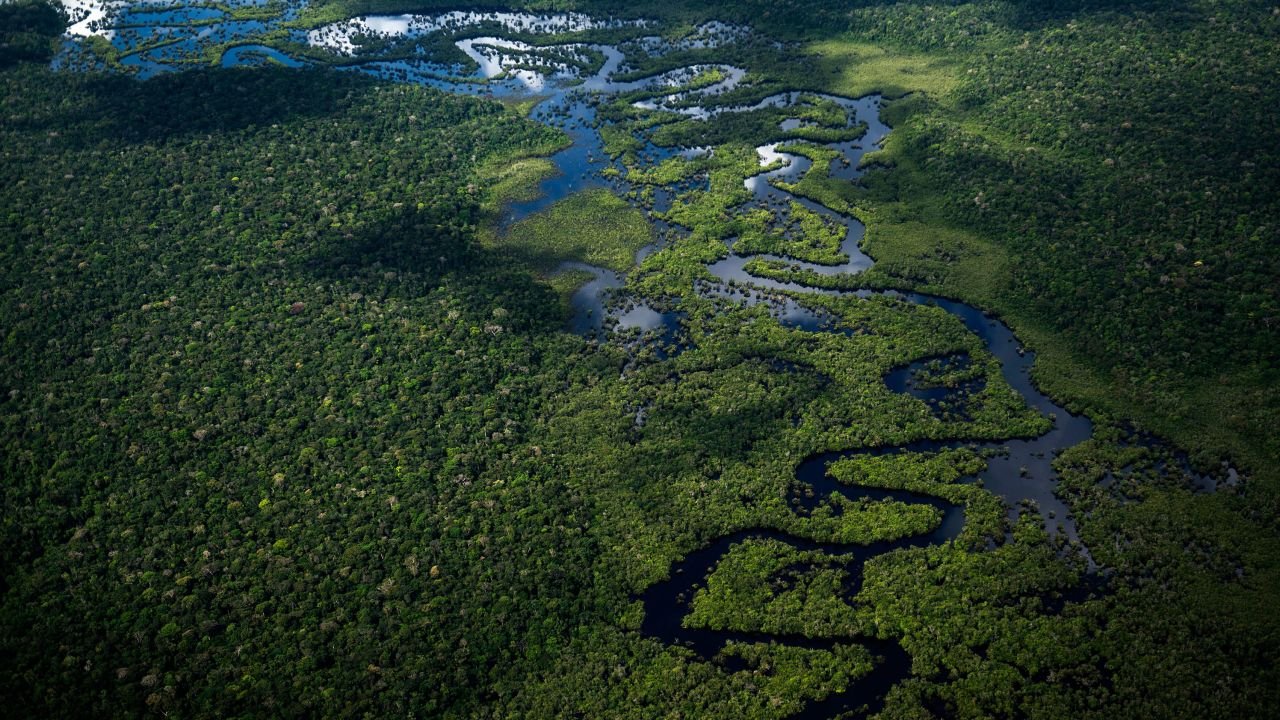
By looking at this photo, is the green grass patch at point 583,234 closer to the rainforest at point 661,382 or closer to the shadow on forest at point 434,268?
the rainforest at point 661,382

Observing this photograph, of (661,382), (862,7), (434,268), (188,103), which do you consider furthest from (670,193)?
(188,103)

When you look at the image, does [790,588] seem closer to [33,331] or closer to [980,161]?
[980,161]

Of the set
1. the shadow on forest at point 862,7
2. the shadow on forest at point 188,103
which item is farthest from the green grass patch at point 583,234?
the shadow on forest at point 862,7

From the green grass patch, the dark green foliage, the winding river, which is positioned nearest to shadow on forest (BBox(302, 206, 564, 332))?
the green grass patch

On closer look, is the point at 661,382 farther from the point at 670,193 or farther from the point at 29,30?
the point at 29,30

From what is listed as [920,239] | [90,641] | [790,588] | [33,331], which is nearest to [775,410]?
[790,588]
